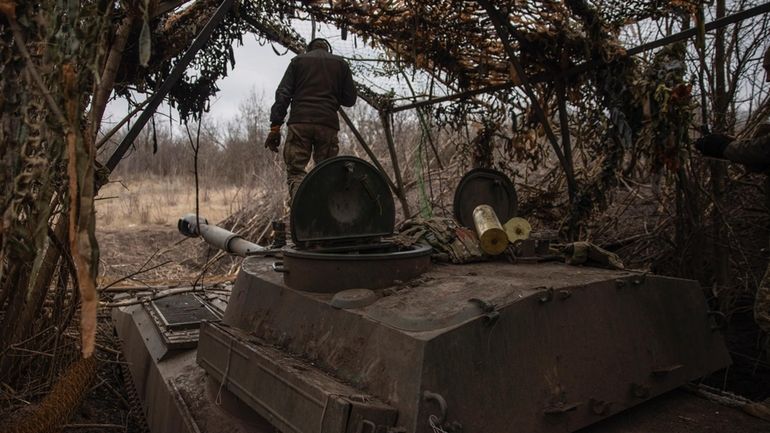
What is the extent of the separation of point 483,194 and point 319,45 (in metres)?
2.65

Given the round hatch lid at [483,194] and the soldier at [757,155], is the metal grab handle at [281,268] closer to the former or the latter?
the round hatch lid at [483,194]

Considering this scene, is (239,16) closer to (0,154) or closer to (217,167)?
(0,154)

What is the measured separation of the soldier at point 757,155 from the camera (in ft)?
11.4

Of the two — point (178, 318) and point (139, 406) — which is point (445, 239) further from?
point (139, 406)

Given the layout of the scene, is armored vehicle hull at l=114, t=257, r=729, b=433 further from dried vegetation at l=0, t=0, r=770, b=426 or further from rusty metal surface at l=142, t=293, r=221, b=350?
dried vegetation at l=0, t=0, r=770, b=426

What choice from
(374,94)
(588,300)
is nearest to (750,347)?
(588,300)

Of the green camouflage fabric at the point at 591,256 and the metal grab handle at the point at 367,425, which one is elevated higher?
the green camouflage fabric at the point at 591,256

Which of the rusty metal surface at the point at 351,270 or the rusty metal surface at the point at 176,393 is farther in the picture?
the rusty metal surface at the point at 176,393

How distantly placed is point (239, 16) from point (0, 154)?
3.77 m

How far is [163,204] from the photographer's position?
1758cm

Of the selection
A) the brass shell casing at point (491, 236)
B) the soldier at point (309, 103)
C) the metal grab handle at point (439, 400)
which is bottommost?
the metal grab handle at point (439, 400)

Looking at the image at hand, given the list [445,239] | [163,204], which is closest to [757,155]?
[445,239]

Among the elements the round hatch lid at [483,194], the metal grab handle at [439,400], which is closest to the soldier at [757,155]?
the round hatch lid at [483,194]

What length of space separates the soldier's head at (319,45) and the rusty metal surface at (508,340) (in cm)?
316
